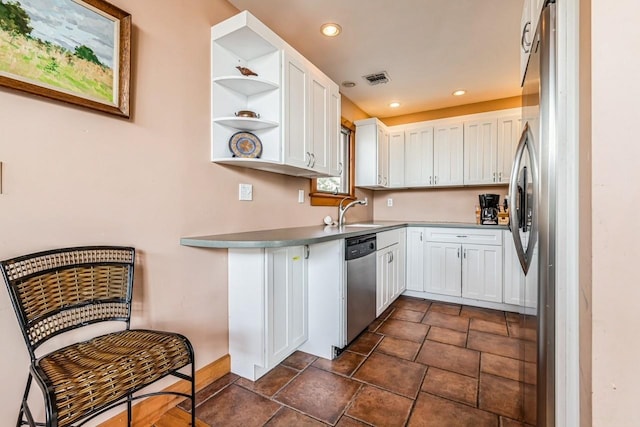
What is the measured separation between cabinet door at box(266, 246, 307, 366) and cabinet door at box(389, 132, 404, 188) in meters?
2.28

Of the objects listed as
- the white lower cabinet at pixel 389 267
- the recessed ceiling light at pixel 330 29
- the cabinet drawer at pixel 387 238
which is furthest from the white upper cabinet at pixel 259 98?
the white lower cabinet at pixel 389 267

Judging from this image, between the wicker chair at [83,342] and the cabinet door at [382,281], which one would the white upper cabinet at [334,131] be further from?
the wicker chair at [83,342]

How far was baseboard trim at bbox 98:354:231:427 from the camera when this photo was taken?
1.35 meters

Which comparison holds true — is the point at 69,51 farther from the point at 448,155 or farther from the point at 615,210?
the point at 448,155

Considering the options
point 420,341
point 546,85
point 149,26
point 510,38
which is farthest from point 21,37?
point 510,38

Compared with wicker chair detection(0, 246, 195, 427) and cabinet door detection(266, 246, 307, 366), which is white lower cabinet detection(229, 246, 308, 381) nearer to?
cabinet door detection(266, 246, 307, 366)

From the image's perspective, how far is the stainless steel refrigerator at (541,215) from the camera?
2.68ft

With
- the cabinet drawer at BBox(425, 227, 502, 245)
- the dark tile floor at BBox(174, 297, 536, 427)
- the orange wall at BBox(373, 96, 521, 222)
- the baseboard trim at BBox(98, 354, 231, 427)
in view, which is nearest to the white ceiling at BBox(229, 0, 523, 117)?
the orange wall at BBox(373, 96, 521, 222)

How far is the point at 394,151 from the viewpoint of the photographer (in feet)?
12.9

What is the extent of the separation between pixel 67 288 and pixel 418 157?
364 centimetres

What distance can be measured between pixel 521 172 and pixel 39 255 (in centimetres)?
194

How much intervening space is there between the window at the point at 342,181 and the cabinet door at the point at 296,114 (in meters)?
0.84

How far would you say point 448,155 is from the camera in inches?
140

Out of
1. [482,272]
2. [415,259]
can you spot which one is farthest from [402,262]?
[482,272]
